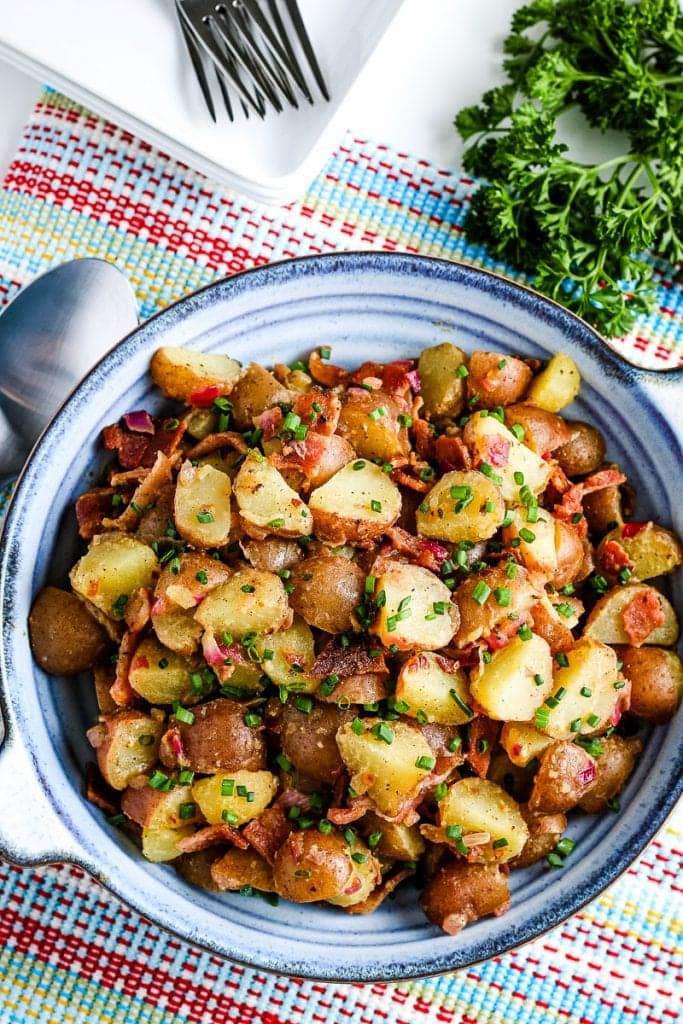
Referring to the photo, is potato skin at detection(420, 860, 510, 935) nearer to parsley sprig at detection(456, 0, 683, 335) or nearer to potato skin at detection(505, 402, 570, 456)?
potato skin at detection(505, 402, 570, 456)

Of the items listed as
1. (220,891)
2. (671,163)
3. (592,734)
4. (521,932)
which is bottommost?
(220,891)

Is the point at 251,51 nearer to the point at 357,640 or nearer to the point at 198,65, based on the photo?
the point at 198,65

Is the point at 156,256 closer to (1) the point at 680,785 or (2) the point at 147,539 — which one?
(2) the point at 147,539

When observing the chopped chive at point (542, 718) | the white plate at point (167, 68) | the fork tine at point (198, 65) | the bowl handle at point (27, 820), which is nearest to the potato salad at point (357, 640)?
the chopped chive at point (542, 718)

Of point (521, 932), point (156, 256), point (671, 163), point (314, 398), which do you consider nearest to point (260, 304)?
point (314, 398)

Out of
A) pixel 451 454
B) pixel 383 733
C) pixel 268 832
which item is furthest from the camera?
pixel 451 454

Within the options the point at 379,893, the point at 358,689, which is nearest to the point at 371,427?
the point at 358,689
